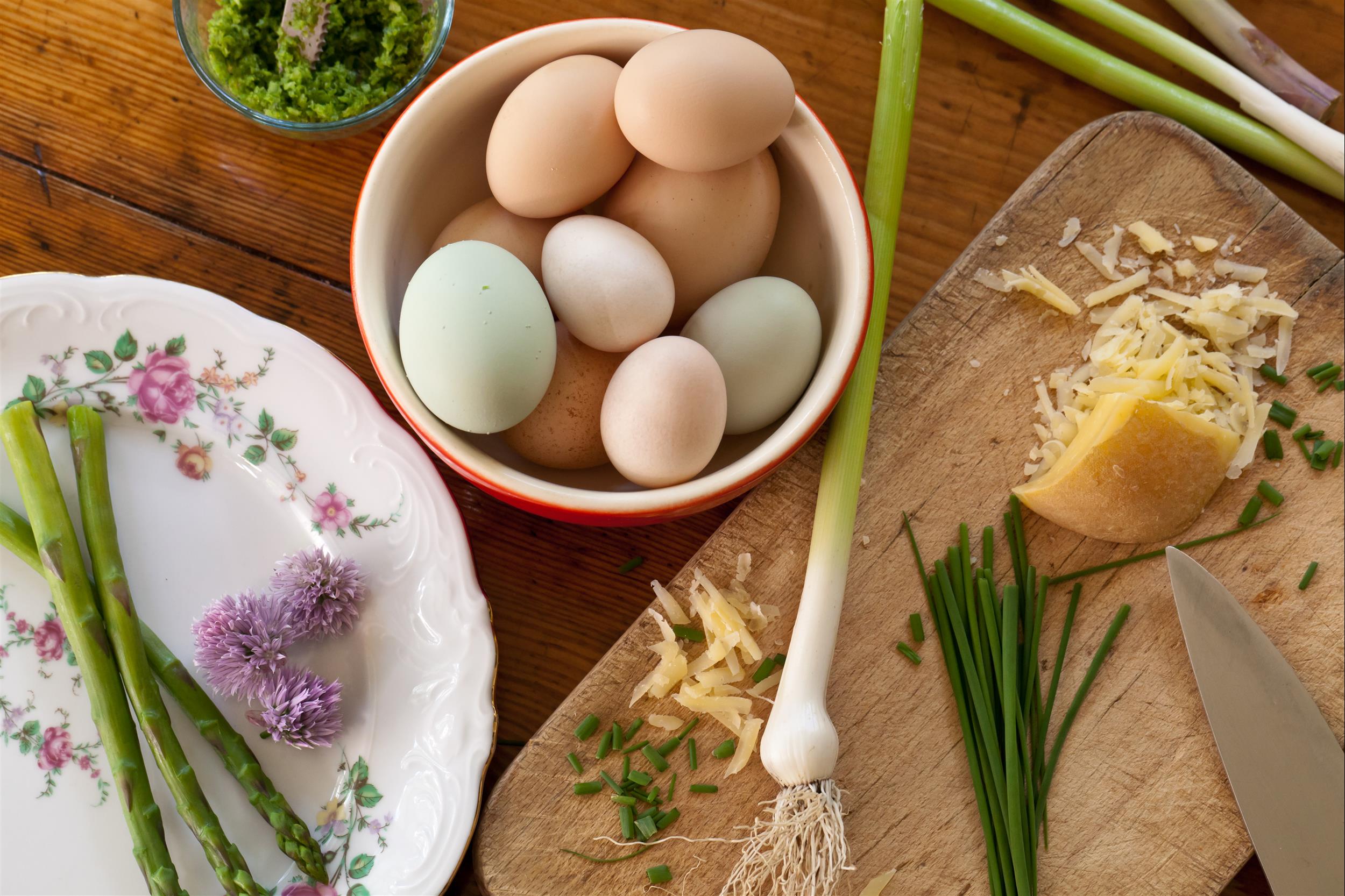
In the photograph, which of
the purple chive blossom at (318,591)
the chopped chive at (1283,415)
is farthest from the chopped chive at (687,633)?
the chopped chive at (1283,415)

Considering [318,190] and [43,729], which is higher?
[318,190]

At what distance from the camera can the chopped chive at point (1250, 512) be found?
0.98 m

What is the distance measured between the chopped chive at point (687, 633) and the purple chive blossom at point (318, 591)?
1.05ft

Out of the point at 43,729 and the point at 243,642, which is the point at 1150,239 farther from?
the point at 43,729

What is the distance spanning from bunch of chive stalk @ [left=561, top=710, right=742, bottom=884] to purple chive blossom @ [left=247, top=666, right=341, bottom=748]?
9.4 inches

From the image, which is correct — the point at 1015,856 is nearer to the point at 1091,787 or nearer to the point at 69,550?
the point at 1091,787

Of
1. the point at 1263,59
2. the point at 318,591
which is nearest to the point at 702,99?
the point at 318,591

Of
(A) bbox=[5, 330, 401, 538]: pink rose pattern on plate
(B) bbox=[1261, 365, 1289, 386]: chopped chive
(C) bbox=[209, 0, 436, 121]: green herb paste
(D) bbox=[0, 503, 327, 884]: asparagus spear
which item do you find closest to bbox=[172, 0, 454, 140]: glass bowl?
(C) bbox=[209, 0, 436, 121]: green herb paste

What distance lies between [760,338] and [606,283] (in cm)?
15

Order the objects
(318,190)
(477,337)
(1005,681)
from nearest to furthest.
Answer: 1. (477,337)
2. (1005,681)
3. (318,190)

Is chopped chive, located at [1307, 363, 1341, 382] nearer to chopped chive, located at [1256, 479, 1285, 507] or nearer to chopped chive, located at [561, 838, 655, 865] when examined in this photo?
chopped chive, located at [1256, 479, 1285, 507]

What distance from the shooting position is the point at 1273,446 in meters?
0.99

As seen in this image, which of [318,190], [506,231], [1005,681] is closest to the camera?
[506,231]

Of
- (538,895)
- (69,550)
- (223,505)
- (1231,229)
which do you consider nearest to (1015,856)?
(538,895)
